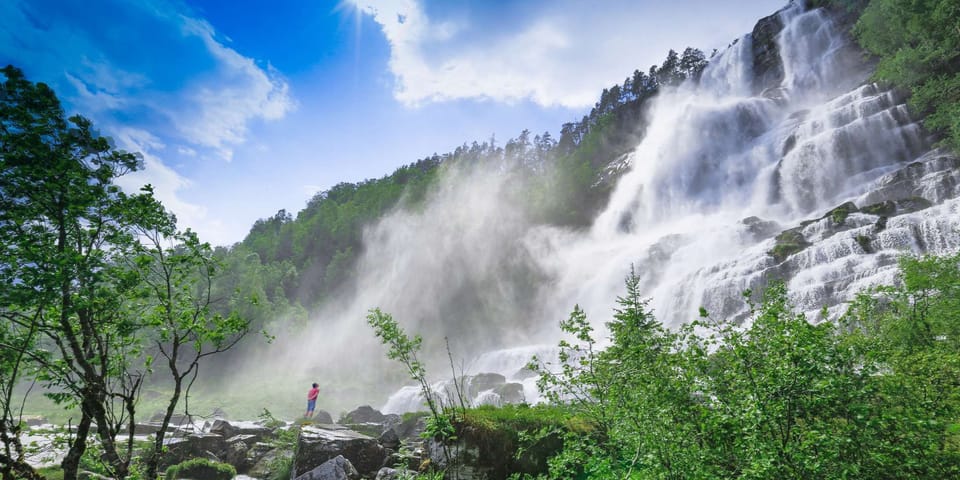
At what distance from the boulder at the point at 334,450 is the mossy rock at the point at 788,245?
21.2 meters

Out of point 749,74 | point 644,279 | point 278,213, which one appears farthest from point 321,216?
point 749,74

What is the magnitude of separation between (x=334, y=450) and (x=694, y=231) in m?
31.0

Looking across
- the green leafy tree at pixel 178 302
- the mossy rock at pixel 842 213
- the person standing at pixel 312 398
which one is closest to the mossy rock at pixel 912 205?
the mossy rock at pixel 842 213

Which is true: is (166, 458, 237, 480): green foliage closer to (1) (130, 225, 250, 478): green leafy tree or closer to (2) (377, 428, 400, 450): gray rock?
(2) (377, 428, 400, 450): gray rock

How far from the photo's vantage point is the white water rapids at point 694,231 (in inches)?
822

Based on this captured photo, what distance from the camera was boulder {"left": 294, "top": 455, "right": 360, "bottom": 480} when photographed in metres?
8.82

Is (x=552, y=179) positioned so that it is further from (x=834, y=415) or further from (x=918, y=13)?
(x=834, y=415)

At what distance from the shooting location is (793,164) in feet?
102

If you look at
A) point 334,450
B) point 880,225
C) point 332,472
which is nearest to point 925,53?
point 880,225

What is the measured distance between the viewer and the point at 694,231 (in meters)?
32.6

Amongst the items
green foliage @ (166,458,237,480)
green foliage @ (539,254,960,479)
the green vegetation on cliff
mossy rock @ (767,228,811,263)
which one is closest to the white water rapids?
mossy rock @ (767,228,811,263)

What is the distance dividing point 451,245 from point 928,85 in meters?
48.3

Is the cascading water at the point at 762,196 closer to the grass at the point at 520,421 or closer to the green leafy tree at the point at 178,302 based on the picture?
the grass at the point at 520,421

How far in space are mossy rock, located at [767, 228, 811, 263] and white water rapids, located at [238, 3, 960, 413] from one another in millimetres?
498
